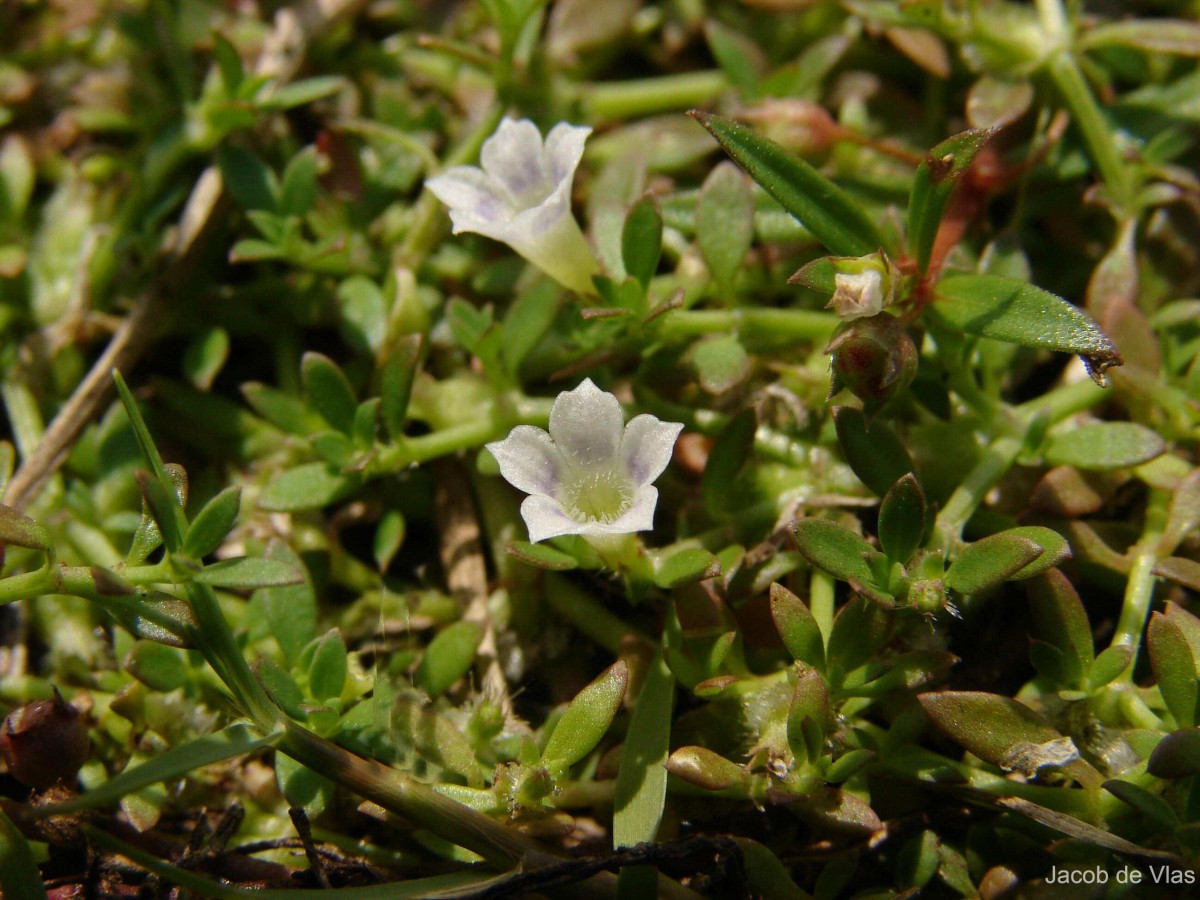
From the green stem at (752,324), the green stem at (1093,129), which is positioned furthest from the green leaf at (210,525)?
the green stem at (1093,129)

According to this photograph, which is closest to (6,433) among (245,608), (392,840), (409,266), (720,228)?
(245,608)

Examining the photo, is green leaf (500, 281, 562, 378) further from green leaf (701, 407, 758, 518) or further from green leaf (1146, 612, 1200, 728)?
green leaf (1146, 612, 1200, 728)

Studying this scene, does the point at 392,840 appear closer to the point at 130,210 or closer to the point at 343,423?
the point at 343,423

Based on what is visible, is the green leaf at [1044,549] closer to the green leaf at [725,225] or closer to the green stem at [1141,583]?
the green stem at [1141,583]

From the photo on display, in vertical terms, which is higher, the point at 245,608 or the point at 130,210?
the point at 130,210

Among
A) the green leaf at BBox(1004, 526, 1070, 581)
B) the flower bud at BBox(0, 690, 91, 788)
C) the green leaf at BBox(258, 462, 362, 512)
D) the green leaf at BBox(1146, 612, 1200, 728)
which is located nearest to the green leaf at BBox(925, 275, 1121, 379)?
the green leaf at BBox(1004, 526, 1070, 581)
